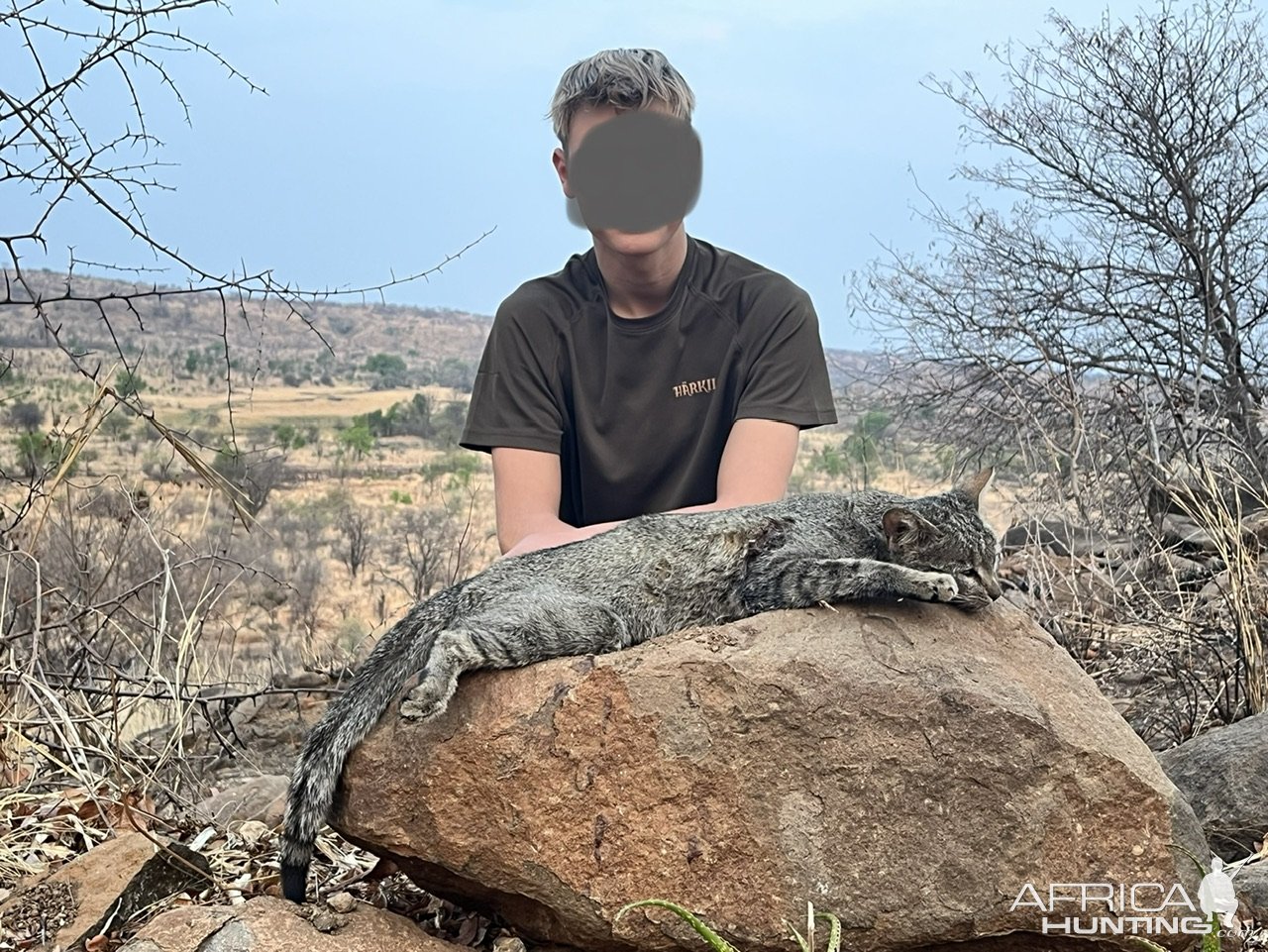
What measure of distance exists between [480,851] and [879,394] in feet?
29.2

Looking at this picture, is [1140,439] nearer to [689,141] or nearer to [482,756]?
[689,141]

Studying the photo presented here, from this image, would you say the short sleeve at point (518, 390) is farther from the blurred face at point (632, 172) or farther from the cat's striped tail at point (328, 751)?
the cat's striped tail at point (328, 751)

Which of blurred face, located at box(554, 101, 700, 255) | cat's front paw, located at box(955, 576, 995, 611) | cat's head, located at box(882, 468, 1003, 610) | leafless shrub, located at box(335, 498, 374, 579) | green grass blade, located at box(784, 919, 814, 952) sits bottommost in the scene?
leafless shrub, located at box(335, 498, 374, 579)

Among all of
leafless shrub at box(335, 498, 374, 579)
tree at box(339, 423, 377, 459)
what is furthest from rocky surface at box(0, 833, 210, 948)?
tree at box(339, 423, 377, 459)

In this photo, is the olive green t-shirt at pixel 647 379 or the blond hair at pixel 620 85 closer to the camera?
the blond hair at pixel 620 85

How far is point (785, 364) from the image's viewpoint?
17.7ft

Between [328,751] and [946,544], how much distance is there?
6.82 ft

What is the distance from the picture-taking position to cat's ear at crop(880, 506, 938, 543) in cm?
401

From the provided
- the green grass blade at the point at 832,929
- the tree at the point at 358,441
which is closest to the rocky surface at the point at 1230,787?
the green grass blade at the point at 832,929

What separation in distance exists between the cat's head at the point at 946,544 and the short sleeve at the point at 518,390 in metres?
1.90

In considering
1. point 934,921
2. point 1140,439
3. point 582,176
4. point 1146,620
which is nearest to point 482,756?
point 934,921

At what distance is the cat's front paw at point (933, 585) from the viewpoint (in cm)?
376

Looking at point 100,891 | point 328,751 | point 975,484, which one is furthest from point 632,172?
point 100,891

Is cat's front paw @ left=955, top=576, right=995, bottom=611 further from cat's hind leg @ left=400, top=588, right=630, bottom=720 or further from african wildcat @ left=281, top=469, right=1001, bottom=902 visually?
cat's hind leg @ left=400, top=588, right=630, bottom=720
